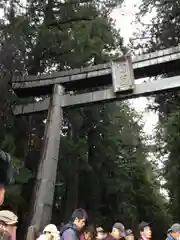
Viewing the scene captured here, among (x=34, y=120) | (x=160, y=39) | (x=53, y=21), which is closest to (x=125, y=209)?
(x=34, y=120)

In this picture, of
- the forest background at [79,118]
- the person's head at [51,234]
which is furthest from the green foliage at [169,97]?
the person's head at [51,234]

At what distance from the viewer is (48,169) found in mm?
7562

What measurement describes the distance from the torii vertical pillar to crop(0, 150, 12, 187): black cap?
543 cm

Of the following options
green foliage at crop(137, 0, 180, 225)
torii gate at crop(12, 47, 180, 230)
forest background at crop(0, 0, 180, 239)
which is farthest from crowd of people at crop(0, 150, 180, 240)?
green foliage at crop(137, 0, 180, 225)

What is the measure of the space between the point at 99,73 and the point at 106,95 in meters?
0.69

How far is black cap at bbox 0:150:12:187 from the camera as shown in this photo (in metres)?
1.68

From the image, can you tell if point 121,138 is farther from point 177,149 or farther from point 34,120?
point 34,120

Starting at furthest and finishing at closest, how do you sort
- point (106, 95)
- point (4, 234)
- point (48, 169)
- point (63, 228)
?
point (106, 95)
point (48, 169)
point (63, 228)
point (4, 234)

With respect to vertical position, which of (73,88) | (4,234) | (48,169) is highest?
(73,88)

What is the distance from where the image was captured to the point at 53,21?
11141mm

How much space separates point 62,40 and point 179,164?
21.6 feet

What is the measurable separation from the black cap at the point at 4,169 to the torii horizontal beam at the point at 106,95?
646cm

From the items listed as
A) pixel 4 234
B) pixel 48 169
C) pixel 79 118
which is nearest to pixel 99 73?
pixel 48 169

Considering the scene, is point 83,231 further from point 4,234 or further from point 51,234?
point 4,234
